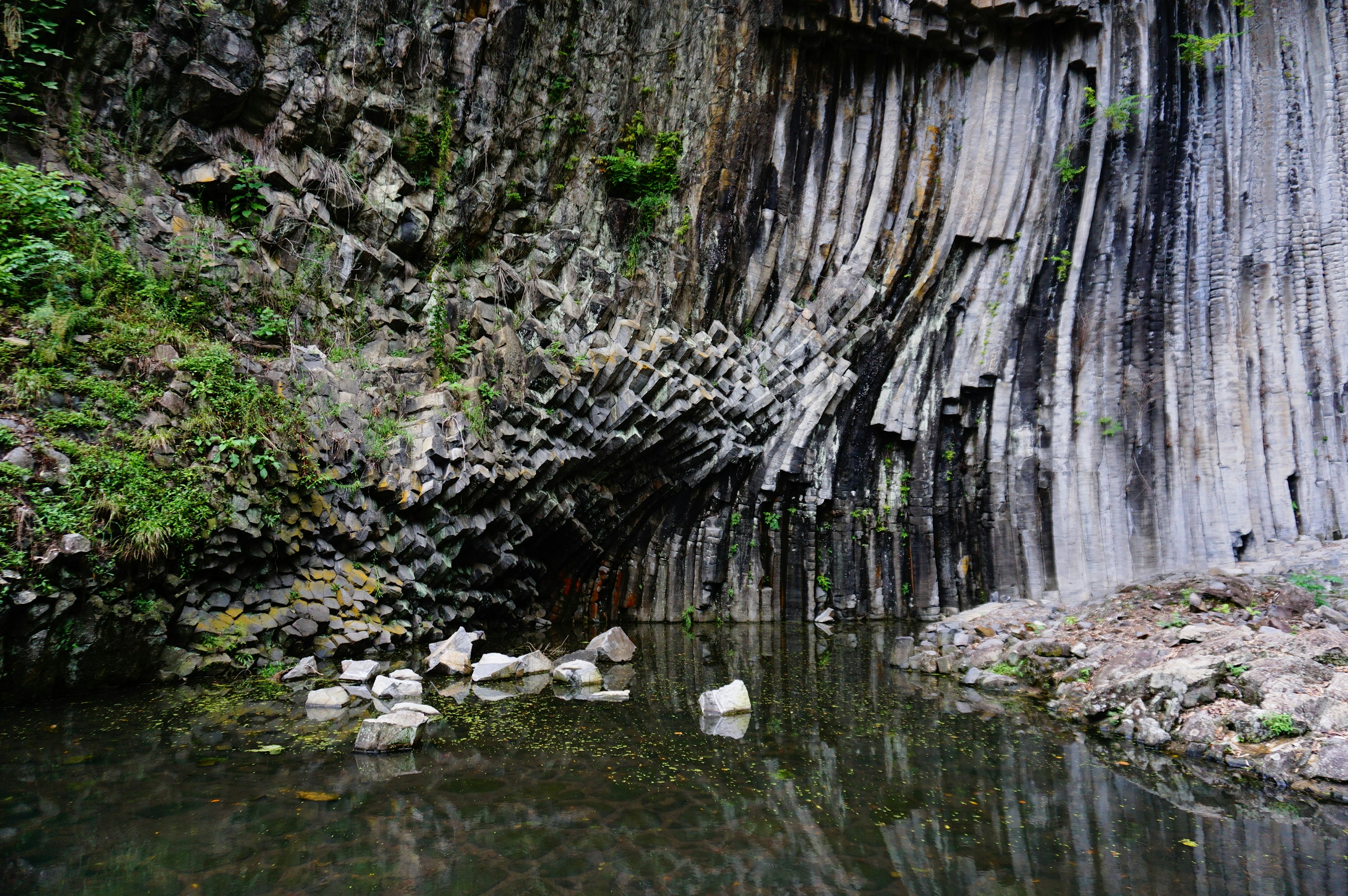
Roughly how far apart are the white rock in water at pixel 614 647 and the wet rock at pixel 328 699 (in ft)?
10.5

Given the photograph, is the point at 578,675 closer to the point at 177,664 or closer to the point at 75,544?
the point at 177,664

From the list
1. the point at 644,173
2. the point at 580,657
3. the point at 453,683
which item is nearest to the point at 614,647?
the point at 580,657

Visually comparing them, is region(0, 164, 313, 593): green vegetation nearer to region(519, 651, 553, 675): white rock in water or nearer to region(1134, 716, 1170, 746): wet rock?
region(519, 651, 553, 675): white rock in water

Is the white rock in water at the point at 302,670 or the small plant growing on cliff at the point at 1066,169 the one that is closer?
the white rock in water at the point at 302,670

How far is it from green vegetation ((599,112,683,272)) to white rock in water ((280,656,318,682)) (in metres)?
9.04

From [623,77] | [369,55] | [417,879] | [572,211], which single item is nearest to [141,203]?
[369,55]

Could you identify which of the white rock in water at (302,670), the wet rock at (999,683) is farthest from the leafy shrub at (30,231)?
the wet rock at (999,683)

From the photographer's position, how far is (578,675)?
774 cm

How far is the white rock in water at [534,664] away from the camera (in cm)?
834

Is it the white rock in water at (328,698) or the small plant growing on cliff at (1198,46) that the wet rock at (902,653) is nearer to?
the white rock in water at (328,698)

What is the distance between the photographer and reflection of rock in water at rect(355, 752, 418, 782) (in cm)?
493

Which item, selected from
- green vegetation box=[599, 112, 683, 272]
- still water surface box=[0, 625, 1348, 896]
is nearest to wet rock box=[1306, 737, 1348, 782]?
still water surface box=[0, 625, 1348, 896]

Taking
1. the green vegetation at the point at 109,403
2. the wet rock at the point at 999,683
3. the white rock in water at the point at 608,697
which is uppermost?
the green vegetation at the point at 109,403

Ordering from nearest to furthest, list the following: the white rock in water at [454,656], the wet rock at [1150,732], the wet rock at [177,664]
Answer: the wet rock at [1150,732] → the wet rock at [177,664] → the white rock in water at [454,656]
